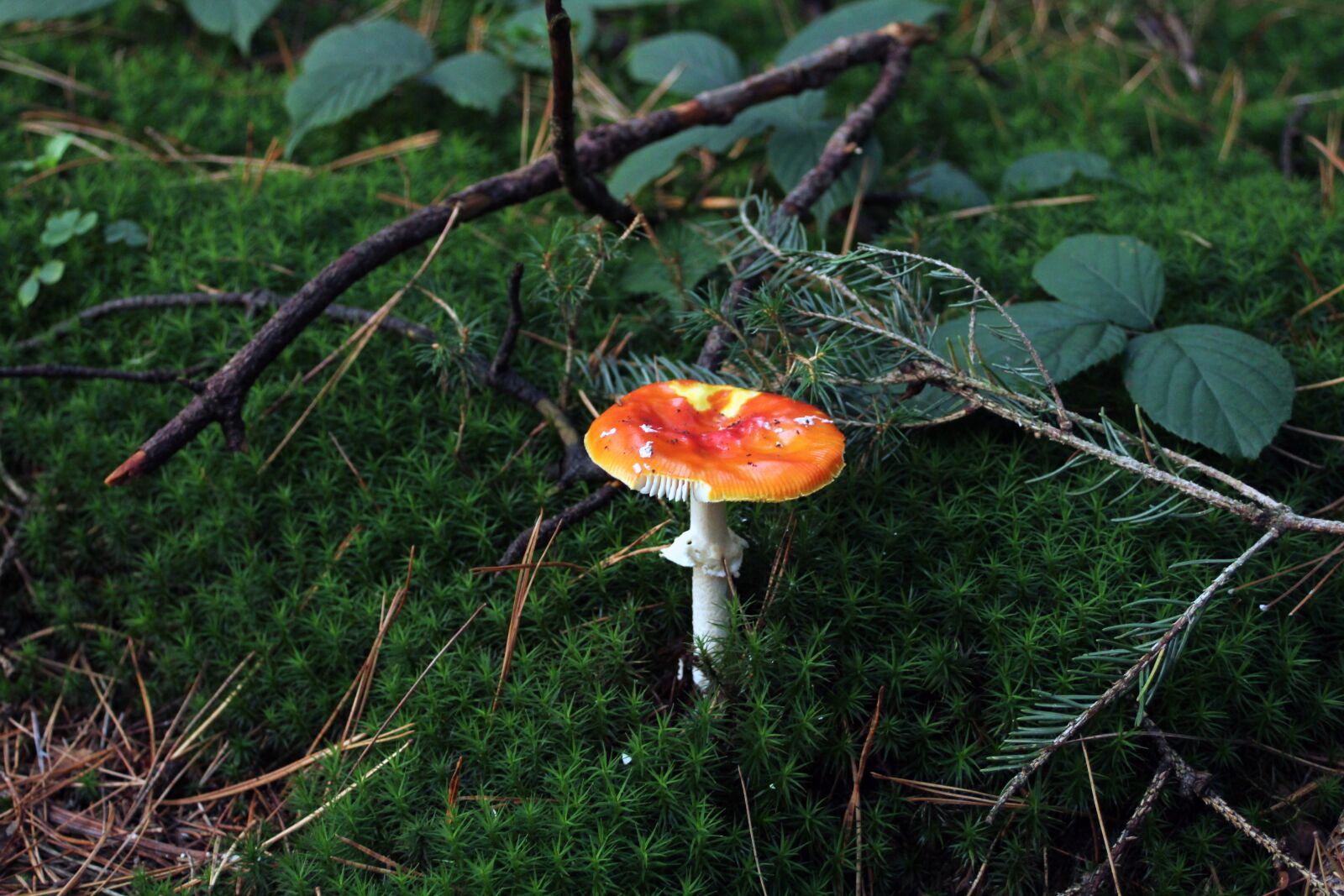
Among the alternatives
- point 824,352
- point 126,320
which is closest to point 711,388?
point 824,352

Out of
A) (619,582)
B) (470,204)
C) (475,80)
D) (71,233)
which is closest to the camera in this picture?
(619,582)

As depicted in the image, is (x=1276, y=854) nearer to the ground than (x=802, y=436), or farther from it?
nearer to the ground

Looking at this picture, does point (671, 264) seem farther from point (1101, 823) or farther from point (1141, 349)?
point (1101, 823)

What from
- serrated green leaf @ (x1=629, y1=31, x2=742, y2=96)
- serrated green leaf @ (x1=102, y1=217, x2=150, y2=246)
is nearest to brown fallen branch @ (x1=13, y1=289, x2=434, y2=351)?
serrated green leaf @ (x1=102, y1=217, x2=150, y2=246)

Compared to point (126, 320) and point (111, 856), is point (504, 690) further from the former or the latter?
point (126, 320)

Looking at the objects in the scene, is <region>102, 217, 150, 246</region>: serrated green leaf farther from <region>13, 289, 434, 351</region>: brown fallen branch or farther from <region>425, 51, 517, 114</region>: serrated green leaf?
<region>425, 51, 517, 114</region>: serrated green leaf

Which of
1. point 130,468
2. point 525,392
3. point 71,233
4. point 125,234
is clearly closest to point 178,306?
point 125,234
